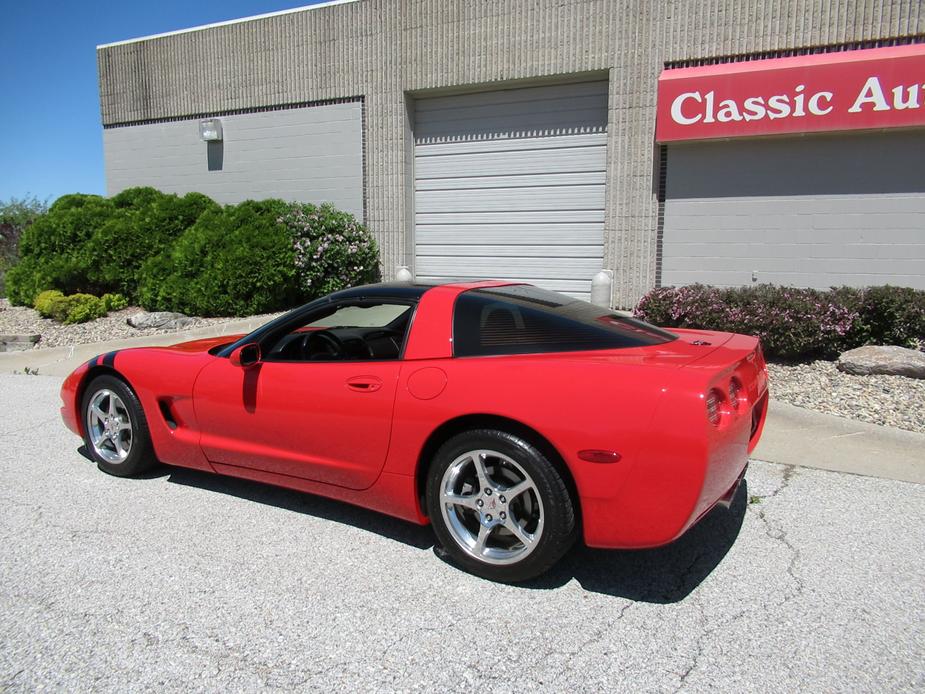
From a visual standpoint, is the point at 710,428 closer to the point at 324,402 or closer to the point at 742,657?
the point at 742,657

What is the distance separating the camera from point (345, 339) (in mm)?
4293

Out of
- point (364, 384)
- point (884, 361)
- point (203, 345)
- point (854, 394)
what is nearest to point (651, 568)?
point (364, 384)

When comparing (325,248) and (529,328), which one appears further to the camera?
(325,248)

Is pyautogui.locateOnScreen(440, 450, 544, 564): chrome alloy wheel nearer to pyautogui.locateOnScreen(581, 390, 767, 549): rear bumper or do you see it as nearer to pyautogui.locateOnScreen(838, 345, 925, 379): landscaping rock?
pyautogui.locateOnScreen(581, 390, 767, 549): rear bumper

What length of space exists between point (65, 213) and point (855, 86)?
12731 mm

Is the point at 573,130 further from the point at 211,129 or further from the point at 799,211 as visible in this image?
the point at 211,129

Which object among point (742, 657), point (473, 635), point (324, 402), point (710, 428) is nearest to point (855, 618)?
point (742, 657)

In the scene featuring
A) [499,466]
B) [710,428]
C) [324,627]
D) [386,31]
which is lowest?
[324,627]

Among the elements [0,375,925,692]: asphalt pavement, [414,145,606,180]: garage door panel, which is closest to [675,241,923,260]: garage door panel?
[414,145,606,180]: garage door panel

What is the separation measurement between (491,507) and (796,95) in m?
8.49

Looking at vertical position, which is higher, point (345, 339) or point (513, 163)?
point (513, 163)

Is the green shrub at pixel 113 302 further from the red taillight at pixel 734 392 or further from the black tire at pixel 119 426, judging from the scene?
the red taillight at pixel 734 392

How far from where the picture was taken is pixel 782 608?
3.10 metres

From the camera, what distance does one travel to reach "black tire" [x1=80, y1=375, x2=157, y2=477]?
4.61 m
